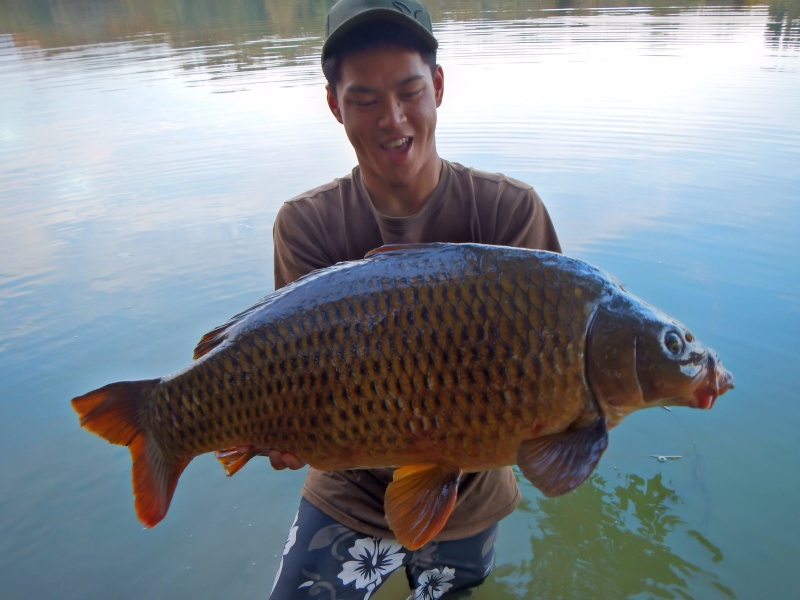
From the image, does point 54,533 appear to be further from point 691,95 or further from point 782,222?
point 691,95

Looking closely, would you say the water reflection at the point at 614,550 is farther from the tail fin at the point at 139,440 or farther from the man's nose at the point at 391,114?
the man's nose at the point at 391,114

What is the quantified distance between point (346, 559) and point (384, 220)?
3.24 feet

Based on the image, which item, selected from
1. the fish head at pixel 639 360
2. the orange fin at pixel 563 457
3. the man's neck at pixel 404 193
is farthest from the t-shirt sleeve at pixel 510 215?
the orange fin at pixel 563 457

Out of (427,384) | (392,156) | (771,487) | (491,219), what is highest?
(392,156)

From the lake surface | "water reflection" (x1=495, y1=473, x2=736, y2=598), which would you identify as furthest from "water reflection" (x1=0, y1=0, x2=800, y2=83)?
"water reflection" (x1=495, y1=473, x2=736, y2=598)

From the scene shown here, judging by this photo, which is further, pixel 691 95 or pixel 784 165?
pixel 691 95

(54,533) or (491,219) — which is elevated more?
(491,219)

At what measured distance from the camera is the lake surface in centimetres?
226

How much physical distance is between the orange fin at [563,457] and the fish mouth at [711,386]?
8.4 inches

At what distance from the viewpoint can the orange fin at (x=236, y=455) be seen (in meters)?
1.55

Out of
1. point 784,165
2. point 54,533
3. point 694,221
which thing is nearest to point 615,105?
point 784,165

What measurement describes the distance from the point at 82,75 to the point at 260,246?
11.2m

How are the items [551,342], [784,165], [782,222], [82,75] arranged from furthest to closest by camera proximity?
1. [82,75]
2. [784,165]
3. [782,222]
4. [551,342]

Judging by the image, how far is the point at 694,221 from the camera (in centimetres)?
491
